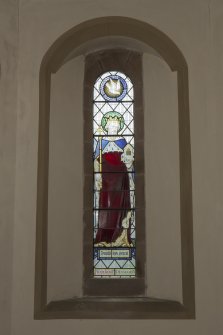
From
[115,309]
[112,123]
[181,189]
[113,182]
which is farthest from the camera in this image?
[112,123]

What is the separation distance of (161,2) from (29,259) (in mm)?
2703

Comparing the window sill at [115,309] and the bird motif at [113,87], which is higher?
the bird motif at [113,87]

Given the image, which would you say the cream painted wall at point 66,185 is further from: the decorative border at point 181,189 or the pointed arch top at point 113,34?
the pointed arch top at point 113,34

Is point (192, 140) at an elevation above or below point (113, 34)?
below

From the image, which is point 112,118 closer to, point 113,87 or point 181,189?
point 113,87

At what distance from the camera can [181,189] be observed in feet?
15.7

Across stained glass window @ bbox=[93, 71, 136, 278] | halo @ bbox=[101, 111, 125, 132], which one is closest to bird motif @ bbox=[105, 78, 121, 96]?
stained glass window @ bbox=[93, 71, 136, 278]

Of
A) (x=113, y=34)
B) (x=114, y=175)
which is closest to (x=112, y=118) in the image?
(x=114, y=175)

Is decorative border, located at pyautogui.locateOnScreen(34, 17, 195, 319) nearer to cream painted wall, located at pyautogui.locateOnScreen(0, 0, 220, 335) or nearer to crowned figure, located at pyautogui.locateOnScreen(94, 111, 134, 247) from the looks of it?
cream painted wall, located at pyautogui.locateOnScreen(0, 0, 220, 335)

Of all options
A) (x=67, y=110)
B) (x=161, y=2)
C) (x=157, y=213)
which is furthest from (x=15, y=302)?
(x=161, y=2)

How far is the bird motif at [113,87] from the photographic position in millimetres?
5641

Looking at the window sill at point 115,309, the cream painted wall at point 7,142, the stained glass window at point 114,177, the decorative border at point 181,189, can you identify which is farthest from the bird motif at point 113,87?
the window sill at point 115,309

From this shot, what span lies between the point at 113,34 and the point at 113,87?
25.4 inches

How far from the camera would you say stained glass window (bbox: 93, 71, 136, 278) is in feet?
17.4
